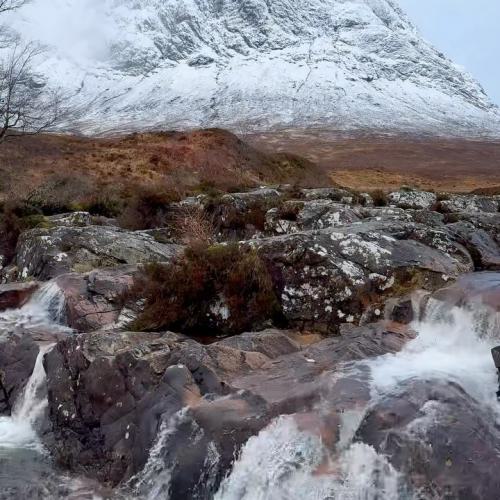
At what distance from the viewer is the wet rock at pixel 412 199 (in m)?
20.1

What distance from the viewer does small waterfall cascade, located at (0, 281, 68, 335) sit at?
1017cm

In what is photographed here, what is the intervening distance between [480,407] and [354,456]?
1471 millimetres

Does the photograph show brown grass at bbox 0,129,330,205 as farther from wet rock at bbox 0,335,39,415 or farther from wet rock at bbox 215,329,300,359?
wet rock at bbox 215,329,300,359

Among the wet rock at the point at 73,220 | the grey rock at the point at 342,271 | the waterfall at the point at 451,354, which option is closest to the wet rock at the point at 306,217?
the grey rock at the point at 342,271

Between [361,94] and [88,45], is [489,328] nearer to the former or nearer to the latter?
[361,94]

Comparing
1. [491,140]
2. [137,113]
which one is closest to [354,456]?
[491,140]

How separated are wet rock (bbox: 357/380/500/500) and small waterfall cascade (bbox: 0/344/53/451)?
4.32 meters

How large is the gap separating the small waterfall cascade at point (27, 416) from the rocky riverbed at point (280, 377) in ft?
0.09

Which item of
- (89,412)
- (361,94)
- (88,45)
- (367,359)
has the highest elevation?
(88,45)

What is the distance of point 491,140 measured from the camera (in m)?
99.4

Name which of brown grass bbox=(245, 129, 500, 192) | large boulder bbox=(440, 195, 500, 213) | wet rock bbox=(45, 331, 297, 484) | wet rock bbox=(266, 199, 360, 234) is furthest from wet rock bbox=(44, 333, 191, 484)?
brown grass bbox=(245, 129, 500, 192)

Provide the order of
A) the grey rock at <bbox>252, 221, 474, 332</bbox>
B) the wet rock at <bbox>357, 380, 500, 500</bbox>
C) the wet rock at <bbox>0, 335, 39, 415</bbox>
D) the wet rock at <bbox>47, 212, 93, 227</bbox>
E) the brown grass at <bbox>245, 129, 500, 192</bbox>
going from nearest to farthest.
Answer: the wet rock at <bbox>357, 380, 500, 500</bbox>, the wet rock at <bbox>0, 335, 39, 415</bbox>, the grey rock at <bbox>252, 221, 474, 332</bbox>, the wet rock at <bbox>47, 212, 93, 227</bbox>, the brown grass at <bbox>245, 129, 500, 192</bbox>

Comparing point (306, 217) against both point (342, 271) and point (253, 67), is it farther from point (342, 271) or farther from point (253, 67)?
point (253, 67)

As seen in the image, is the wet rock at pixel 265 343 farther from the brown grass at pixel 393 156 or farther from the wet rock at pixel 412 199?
the brown grass at pixel 393 156
